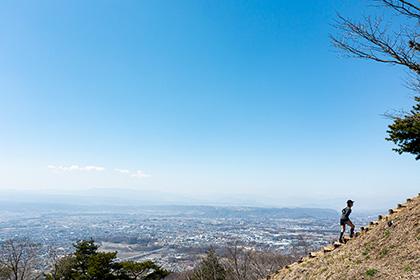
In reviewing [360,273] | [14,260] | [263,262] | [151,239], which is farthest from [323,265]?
[151,239]

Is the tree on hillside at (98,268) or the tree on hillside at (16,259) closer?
the tree on hillside at (98,268)

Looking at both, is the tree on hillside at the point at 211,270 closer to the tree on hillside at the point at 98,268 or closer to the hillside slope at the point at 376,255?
the tree on hillside at the point at 98,268

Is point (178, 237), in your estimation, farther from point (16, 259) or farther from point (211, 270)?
point (16, 259)

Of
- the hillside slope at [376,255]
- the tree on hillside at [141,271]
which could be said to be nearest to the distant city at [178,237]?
the tree on hillside at [141,271]

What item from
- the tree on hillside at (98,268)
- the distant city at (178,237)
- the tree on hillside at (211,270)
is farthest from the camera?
the distant city at (178,237)

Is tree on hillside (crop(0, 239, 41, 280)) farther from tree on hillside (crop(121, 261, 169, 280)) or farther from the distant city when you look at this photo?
tree on hillside (crop(121, 261, 169, 280))

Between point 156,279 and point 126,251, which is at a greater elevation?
point 156,279

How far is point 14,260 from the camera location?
62.7 feet

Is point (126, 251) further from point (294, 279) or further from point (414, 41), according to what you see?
point (414, 41)

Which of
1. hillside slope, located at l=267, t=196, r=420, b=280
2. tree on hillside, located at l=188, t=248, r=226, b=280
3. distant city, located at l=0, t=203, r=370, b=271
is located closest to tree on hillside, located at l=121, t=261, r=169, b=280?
tree on hillside, located at l=188, t=248, r=226, b=280

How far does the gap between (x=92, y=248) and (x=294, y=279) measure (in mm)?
14772

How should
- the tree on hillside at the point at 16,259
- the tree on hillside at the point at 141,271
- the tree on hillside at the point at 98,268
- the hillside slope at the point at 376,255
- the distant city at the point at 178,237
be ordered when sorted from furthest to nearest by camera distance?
the distant city at the point at 178,237 → the tree on hillside at the point at 16,259 → the tree on hillside at the point at 141,271 → the tree on hillside at the point at 98,268 → the hillside slope at the point at 376,255

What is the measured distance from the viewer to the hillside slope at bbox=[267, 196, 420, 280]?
22.2 ft

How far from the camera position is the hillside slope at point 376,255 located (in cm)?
676
